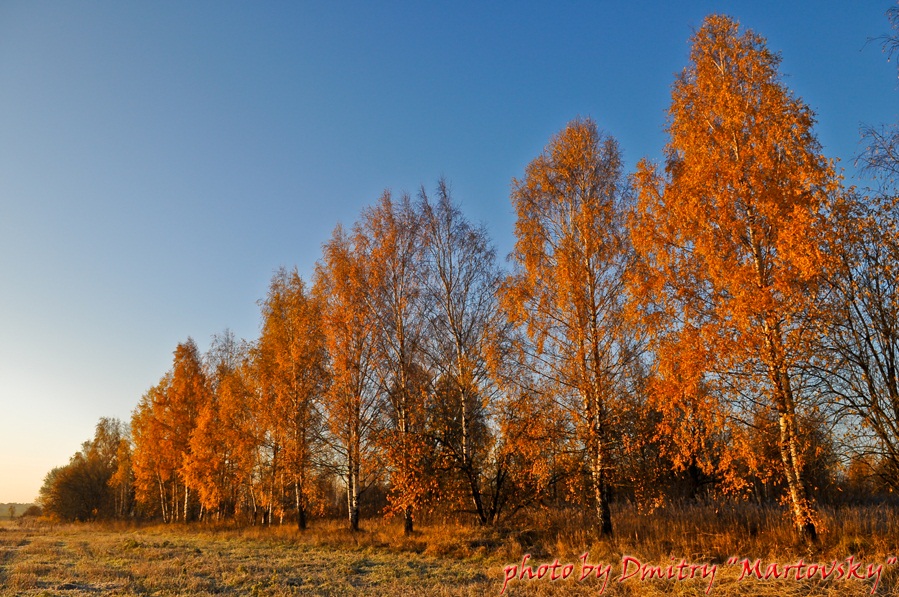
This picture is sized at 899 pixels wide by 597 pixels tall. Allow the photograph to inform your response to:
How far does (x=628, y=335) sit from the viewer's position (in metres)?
13.6

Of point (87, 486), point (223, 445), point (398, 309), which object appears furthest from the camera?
point (87, 486)

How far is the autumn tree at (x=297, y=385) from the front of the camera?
21.0 metres

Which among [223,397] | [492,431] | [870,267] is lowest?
[492,431]

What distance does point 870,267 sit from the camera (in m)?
12.7

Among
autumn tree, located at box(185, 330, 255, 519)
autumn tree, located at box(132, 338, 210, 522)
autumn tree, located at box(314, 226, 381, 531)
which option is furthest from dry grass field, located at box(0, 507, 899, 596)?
autumn tree, located at box(132, 338, 210, 522)

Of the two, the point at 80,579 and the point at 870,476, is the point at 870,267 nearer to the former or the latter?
the point at 870,476

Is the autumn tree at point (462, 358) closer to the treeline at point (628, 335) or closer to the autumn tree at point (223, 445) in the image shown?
the treeline at point (628, 335)

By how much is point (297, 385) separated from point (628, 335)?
578 inches

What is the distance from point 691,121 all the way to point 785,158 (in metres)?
2.26

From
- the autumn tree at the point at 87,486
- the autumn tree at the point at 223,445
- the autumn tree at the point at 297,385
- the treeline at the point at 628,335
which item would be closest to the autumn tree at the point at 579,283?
the treeline at the point at 628,335

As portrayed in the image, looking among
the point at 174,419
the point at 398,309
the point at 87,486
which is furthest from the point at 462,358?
the point at 87,486

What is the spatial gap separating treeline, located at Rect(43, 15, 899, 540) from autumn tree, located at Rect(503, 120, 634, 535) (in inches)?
2.3

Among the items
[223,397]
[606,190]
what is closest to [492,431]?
[606,190]

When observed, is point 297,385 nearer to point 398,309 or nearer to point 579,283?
point 398,309
